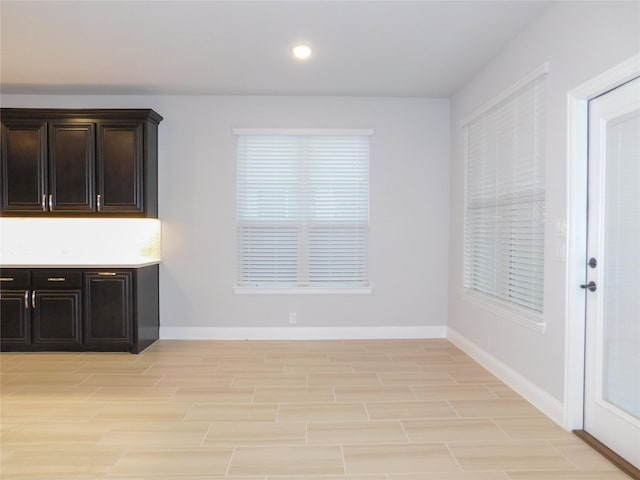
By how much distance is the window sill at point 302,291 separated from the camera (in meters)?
5.24

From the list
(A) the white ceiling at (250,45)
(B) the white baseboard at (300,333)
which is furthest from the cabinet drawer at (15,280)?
(A) the white ceiling at (250,45)

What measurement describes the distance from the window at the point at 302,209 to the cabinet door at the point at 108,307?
4.14 feet

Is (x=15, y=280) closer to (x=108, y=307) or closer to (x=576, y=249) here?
(x=108, y=307)

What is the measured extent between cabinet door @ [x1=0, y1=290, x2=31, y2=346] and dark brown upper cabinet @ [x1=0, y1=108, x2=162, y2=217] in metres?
0.88

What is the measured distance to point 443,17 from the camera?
3297mm

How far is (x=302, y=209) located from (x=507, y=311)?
252cm

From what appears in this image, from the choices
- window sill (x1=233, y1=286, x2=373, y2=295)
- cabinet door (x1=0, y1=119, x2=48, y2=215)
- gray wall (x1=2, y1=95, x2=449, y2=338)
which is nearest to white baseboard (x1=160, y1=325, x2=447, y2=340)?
gray wall (x1=2, y1=95, x2=449, y2=338)

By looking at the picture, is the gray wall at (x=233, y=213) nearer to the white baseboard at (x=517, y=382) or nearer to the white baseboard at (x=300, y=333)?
the white baseboard at (x=300, y=333)

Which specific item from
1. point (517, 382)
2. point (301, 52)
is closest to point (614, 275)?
point (517, 382)

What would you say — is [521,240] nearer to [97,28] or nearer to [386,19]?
[386,19]

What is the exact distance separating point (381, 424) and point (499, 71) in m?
3.11

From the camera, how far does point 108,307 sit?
181 inches

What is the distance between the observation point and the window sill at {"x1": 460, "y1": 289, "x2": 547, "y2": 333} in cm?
327

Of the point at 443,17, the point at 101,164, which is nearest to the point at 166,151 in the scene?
the point at 101,164
